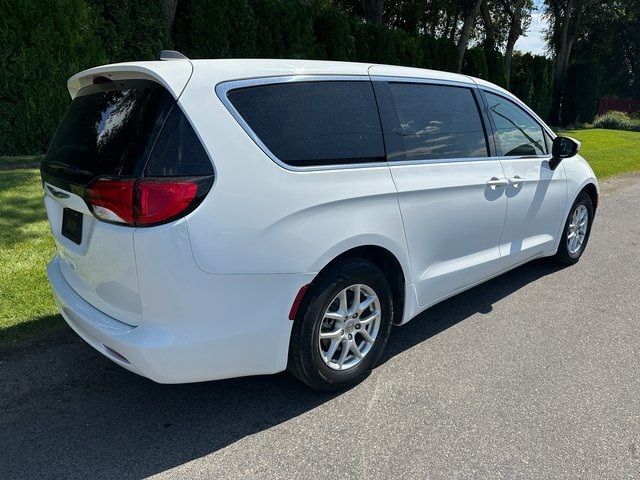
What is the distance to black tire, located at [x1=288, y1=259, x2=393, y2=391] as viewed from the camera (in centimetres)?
276

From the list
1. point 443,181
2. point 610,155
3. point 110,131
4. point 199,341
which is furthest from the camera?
point 610,155

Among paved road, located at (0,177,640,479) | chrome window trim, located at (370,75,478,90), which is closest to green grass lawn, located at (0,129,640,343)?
paved road, located at (0,177,640,479)

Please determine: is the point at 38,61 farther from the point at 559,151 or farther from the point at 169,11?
the point at 559,151

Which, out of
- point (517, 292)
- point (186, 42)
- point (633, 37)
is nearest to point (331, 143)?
point (517, 292)

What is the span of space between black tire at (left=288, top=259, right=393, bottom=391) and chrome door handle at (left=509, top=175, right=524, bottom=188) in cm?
159

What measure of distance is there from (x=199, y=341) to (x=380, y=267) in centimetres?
129

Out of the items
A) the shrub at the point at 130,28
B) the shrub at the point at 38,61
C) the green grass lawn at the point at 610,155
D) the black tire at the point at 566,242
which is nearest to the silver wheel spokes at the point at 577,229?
the black tire at the point at 566,242

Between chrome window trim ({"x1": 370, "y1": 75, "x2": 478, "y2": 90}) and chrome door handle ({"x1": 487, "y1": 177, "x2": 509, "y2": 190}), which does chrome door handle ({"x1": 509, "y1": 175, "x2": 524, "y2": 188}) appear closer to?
chrome door handle ({"x1": 487, "y1": 177, "x2": 509, "y2": 190})

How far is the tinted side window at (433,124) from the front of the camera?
3264 millimetres

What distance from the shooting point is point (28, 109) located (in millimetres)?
8117

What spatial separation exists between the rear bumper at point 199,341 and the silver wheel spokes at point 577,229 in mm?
3761

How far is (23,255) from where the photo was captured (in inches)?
188

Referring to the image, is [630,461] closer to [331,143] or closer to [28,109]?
[331,143]

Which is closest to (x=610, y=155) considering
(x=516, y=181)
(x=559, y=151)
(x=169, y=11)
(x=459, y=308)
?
(x=559, y=151)
